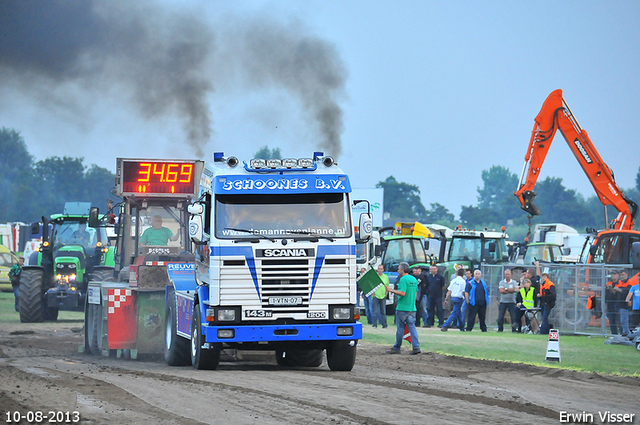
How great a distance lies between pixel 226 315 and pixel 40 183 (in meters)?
110

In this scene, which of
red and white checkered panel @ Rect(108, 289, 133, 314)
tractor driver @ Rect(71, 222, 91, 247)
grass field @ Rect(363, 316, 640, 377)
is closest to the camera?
grass field @ Rect(363, 316, 640, 377)

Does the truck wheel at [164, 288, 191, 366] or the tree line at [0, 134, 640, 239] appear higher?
the tree line at [0, 134, 640, 239]

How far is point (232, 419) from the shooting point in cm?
957

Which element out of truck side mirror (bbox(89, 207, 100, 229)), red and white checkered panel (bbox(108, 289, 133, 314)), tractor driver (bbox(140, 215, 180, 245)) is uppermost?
truck side mirror (bbox(89, 207, 100, 229))

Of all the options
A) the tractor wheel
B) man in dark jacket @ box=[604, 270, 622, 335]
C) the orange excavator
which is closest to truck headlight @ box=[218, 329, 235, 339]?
the tractor wheel

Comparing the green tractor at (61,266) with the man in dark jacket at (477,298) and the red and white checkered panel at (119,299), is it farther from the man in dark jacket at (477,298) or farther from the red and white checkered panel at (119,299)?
the man in dark jacket at (477,298)

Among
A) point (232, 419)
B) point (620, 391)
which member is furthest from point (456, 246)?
point (232, 419)

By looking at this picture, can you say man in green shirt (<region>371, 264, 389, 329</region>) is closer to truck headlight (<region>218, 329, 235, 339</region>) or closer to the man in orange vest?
the man in orange vest

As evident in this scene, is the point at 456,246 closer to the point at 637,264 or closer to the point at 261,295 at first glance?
the point at 637,264

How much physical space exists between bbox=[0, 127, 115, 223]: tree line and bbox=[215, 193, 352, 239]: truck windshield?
100 m

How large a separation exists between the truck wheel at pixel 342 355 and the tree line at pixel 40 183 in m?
99.5

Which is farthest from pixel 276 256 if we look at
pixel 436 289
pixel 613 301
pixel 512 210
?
pixel 512 210

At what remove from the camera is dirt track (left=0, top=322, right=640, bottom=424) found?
32.5 ft

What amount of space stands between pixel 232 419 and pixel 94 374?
4.95 metres
